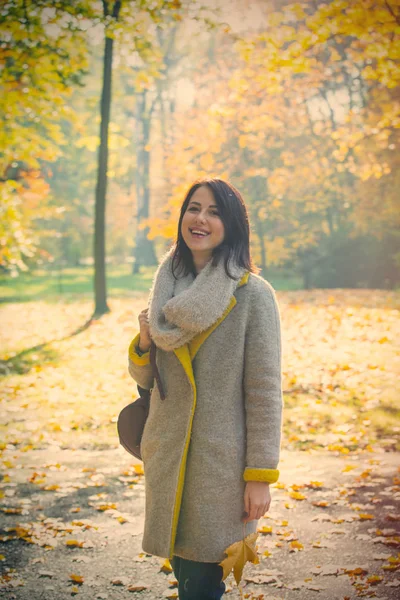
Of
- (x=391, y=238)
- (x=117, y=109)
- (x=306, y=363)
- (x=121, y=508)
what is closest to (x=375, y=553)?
(x=121, y=508)

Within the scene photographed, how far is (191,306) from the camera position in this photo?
228 cm

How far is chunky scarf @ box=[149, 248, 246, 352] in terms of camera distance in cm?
226

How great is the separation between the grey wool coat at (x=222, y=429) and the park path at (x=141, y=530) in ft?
4.59

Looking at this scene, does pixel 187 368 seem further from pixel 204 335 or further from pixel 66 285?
pixel 66 285

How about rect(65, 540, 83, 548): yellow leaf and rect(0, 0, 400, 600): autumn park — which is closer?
rect(0, 0, 400, 600): autumn park

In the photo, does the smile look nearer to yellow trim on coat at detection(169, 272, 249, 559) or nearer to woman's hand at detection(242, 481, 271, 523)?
yellow trim on coat at detection(169, 272, 249, 559)

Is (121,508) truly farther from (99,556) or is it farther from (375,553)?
(375,553)

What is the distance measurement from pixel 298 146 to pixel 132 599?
22926 mm

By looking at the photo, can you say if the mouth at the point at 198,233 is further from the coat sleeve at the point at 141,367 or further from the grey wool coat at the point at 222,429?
the coat sleeve at the point at 141,367

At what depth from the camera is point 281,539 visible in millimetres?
4133

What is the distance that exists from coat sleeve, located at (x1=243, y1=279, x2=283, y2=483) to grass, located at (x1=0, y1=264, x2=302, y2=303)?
1782 centimetres

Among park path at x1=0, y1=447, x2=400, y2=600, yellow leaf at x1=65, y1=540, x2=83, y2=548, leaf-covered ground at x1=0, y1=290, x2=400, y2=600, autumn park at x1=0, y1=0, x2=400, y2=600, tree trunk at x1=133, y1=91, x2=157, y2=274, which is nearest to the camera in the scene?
park path at x1=0, y1=447, x2=400, y2=600

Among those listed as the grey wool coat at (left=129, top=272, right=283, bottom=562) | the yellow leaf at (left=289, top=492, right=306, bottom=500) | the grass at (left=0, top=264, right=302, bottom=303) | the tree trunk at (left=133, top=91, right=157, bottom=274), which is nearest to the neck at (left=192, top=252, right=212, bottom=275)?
the grey wool coat at (left=129, top=272, right=283, bottom=562)

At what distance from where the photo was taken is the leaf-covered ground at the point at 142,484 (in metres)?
3.62
